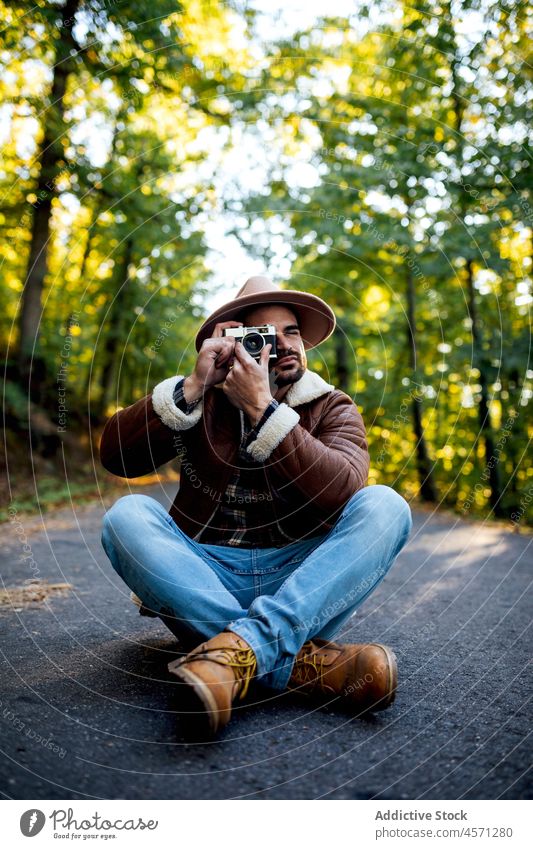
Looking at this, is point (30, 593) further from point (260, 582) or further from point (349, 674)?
point (349, 674)

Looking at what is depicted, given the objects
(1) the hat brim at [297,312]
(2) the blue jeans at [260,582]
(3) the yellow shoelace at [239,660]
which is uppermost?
(1) the hat brim at [297,312]

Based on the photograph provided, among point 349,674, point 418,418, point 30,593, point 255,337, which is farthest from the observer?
point 418,418

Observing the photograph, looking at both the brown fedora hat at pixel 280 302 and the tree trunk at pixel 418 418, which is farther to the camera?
the tree trunk at pixel 418 418

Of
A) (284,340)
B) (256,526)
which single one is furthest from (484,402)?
(256,526)

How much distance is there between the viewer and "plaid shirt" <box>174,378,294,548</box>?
270cm

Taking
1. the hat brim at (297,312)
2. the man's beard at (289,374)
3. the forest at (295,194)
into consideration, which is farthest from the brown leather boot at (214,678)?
the forest at (295,194)

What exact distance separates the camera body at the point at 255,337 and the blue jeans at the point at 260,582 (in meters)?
0.79

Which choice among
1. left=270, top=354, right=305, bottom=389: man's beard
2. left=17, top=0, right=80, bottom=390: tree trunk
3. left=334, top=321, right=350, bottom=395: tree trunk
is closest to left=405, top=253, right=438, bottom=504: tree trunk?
left=334, top=321, right=350, bottom=395: tree trunk

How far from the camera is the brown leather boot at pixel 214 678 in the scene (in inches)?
74.9

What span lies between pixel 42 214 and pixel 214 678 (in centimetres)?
1084

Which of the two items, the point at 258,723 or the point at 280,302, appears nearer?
the point at 258,723

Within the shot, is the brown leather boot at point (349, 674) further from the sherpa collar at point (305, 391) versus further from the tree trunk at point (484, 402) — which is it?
the tree trunk at point (484, 402)

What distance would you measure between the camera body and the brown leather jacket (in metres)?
0.23

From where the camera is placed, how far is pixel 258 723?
213 centimetres
